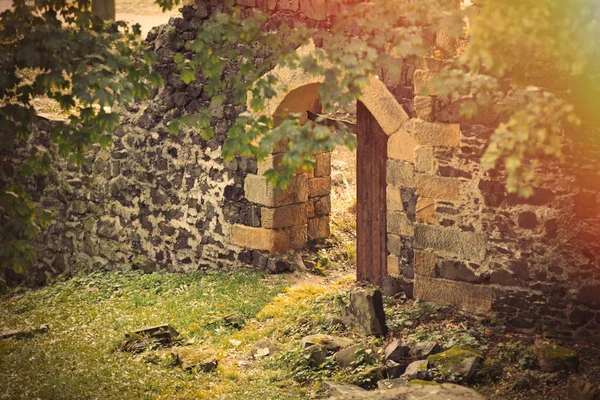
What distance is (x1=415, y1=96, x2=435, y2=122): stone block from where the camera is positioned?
811 cm

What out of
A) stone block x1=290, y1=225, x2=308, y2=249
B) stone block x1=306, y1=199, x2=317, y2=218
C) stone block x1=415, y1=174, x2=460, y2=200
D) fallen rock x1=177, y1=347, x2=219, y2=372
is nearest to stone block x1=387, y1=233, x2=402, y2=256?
stone block x1=415, y1=174, x2=460, y2=200

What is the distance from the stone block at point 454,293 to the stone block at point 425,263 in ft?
0.16

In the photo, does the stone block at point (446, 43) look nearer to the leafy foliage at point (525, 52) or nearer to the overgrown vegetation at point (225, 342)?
the leafy foliage at point (525, 52)

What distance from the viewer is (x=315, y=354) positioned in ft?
25.2

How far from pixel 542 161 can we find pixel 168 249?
5171 millimetres

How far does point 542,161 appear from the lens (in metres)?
7.43

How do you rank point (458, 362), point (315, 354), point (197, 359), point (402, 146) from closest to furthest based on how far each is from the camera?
point (458, 362)
point (315, 354)
point (197, 359)
point (402, 146)

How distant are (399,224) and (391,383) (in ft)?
7.04

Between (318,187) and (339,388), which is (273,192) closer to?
(318,187)

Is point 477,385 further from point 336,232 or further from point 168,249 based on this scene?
point 168,249

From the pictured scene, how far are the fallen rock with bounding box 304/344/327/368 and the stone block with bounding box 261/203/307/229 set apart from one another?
2511mm

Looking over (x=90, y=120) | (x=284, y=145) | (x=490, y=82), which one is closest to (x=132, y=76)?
(x=90, y=120)

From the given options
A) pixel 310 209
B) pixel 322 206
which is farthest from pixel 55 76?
pixel 322 206

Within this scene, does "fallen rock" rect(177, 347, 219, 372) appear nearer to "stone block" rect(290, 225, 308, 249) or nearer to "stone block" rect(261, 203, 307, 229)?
"stone block" rect(261, 203, 307, 229)
